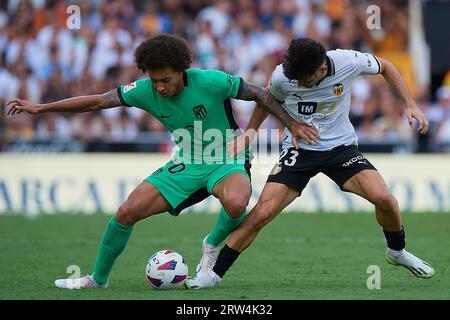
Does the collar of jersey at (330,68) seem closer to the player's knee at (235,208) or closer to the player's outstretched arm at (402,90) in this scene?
the player's outstretched arm at (402,90)

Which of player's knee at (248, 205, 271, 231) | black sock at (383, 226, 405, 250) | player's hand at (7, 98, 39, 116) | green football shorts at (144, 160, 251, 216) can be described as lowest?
black sock at (383, 226, 405, 250)

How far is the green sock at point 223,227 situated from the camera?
8461 mm

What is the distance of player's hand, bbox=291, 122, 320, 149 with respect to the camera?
846cm

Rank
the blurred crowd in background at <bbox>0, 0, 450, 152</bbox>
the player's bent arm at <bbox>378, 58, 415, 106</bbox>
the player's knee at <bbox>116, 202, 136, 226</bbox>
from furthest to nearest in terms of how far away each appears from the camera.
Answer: the blurred crowd in background at <bbox>0, 0, 450, 152</bbox>
the player's bent arm at <bbox>378, 58, 415, 106</bbox>
the player's knee at <bbox>116, 202, 136, 226</bbox>

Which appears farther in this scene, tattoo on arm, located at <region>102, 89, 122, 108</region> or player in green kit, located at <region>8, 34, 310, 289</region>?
tattoo on arm, located at <region>102, 89, 122, 108</region>

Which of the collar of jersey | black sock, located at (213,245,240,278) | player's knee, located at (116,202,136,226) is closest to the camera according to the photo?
player's knee, located at (116,202,136,226)

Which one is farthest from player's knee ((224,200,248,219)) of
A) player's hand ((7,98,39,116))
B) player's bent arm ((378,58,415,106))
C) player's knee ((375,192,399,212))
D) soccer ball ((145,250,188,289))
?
player's hand ((7,98,39,116))

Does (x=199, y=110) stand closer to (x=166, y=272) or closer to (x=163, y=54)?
(x=163, y=54)

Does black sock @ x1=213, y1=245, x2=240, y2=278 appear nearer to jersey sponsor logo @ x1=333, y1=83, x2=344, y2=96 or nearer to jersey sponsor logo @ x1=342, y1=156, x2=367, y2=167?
jersey sponsor logo @ x1=342, y1=156, x2=367, y2=167

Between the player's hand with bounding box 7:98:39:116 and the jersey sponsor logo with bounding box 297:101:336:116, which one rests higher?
the player's hand with bounding box 7:98:39:116

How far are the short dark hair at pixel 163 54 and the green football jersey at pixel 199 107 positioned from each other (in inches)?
9.5

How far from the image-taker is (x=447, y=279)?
Result: 8.71 meters

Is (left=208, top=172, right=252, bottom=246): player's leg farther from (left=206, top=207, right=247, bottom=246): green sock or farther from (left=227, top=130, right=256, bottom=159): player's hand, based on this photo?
(left=227, top=130, right=256, bottom=159): player's hand

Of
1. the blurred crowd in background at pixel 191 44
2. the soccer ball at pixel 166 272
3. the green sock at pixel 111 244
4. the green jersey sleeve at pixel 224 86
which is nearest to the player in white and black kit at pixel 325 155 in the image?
the soccer ball at pixel 166 272
